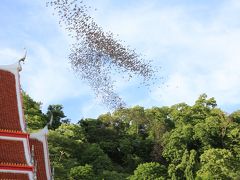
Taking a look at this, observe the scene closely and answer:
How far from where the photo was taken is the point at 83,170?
48.8 metres

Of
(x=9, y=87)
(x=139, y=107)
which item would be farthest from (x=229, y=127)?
(x=9, y=87)

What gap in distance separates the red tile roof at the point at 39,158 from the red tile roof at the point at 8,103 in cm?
166

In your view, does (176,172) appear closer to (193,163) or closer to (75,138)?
(193,163)

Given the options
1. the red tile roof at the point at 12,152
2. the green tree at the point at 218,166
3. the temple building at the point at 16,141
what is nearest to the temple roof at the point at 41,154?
the temple building at the point at 16,141

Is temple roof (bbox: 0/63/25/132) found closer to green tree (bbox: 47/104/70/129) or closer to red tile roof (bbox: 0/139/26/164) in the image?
red tile roof (bbox: 0/139/26/164)

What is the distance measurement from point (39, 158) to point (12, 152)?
2.13m

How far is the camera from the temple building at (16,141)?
20275mm

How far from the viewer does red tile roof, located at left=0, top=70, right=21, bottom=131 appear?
21047mm

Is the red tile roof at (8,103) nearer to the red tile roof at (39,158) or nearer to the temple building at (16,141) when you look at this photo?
the temple building at (16,141)

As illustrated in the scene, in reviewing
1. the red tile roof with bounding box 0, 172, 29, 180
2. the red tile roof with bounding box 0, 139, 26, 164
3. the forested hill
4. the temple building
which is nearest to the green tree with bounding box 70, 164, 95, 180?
the forested hill

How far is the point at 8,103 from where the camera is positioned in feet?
71.7

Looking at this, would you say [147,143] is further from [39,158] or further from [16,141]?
[16,141]

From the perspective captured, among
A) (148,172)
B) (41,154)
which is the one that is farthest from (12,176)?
(148,172)

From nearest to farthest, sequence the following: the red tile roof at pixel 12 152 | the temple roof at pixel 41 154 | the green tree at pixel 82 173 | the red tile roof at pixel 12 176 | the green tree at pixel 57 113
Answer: the red tile roof at pixel 12 176 < the red tile roof at pixel 12 152 < the temple roof at pixel 41 154 < the green tree at pixel 82 173 < the green tree at pixel 57 113
